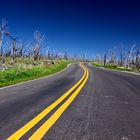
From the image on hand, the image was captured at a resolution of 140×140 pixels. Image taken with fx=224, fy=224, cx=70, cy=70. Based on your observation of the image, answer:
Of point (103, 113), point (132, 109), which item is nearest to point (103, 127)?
point (103, 113)

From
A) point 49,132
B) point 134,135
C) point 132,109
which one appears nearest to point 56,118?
point 49,132

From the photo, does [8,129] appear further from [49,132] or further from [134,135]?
[134,135]

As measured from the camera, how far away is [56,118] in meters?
4.80

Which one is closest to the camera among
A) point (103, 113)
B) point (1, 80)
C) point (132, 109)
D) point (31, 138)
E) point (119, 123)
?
point (31, 138)

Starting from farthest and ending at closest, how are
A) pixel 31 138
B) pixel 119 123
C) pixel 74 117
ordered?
pixel 74 117, pixel 119 123, pixel 31 138

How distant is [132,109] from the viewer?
20.0 ft

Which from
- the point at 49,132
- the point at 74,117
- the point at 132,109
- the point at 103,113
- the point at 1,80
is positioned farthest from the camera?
the point at 1,80

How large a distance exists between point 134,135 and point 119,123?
753 millimetres

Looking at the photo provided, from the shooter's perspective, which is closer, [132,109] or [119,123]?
[119,123]

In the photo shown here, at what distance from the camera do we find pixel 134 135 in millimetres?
3875

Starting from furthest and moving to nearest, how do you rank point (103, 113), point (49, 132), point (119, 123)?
1. point (103, 113)
2. point (119, 123)
3. point (49, 132)

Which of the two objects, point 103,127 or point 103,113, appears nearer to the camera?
point 103,127

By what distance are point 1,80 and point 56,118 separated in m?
10.3

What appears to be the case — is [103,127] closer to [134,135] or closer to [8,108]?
[134,135]
